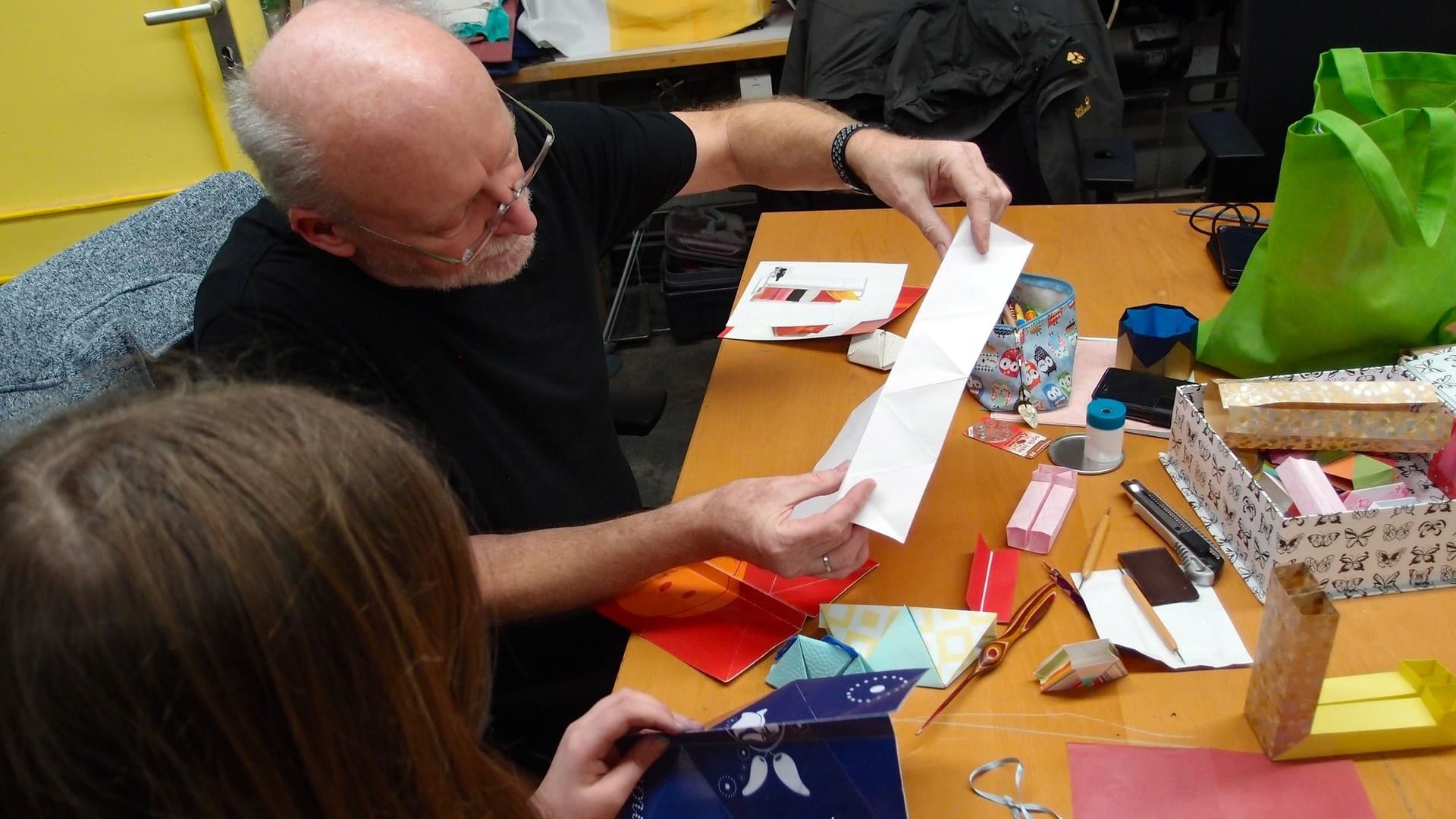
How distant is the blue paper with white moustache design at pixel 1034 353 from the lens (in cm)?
128

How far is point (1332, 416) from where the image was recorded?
1.08 metres

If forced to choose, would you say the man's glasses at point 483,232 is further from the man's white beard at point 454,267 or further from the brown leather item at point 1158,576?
the brown leather item at point 1158,576

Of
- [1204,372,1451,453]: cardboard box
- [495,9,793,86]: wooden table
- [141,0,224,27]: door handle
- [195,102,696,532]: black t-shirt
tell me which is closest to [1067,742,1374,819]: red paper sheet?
[1204,372,1451,453]: cardboard box

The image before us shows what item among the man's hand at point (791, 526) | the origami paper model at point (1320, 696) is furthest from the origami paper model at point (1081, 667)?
the man's hand at point (791, 526)

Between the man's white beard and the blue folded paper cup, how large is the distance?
0.83m

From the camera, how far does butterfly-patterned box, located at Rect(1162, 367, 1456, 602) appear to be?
0.94 metres

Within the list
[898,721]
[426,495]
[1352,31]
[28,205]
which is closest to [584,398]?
[898,721]

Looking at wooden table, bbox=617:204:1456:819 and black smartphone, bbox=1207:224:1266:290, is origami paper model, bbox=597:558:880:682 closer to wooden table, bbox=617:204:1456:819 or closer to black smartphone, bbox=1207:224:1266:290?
wooden table, bbox=617:204:1456:819

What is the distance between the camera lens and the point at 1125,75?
3.39 meters

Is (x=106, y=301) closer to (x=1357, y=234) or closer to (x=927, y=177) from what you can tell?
(x=927, y=177)

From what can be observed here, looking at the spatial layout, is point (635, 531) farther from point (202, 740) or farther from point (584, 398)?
point (202, 740)

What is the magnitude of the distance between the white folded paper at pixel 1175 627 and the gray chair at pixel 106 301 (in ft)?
3.33

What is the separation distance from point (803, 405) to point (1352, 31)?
1.59 metres

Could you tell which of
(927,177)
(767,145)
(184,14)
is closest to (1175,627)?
(927,177)
